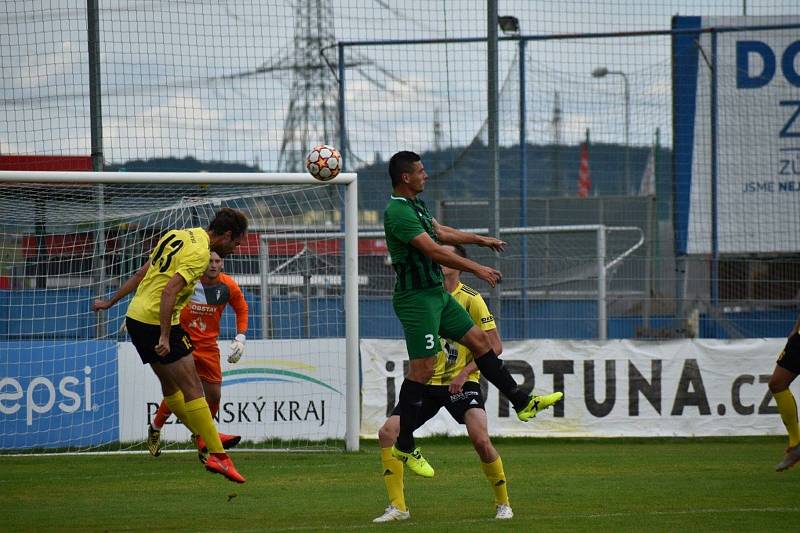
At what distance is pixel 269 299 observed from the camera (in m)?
14.2

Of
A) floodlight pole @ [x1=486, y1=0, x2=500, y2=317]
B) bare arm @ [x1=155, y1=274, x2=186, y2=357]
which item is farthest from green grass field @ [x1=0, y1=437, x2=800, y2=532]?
floodlight pole @ [x1=486, y1=0, x2=500, y2=317]

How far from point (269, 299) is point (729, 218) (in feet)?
25.7

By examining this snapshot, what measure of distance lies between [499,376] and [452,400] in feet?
2.88

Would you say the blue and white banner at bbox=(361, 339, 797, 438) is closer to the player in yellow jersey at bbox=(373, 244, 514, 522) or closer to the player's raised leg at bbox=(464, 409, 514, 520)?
the player in yellow jersey at bbox=(373, 244, 514, 522)

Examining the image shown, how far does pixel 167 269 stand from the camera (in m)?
8.75

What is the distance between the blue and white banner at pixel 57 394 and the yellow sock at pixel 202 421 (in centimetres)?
483

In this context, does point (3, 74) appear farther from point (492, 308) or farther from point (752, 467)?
point (752, 467)

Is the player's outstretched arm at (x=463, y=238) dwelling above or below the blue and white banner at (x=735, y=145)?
below

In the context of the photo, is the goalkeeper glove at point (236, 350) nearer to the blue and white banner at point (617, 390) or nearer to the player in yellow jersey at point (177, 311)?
the player in yellow jersey at point (177, 311)

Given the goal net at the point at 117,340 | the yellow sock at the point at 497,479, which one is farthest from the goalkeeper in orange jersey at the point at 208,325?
the yellow sock at the point at 497,479

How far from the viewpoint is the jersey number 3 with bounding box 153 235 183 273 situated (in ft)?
28.5

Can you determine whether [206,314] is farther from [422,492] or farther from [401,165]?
[401,165]

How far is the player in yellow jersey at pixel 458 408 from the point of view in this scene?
7859mm

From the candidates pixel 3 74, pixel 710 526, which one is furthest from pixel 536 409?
pixel 3 74
